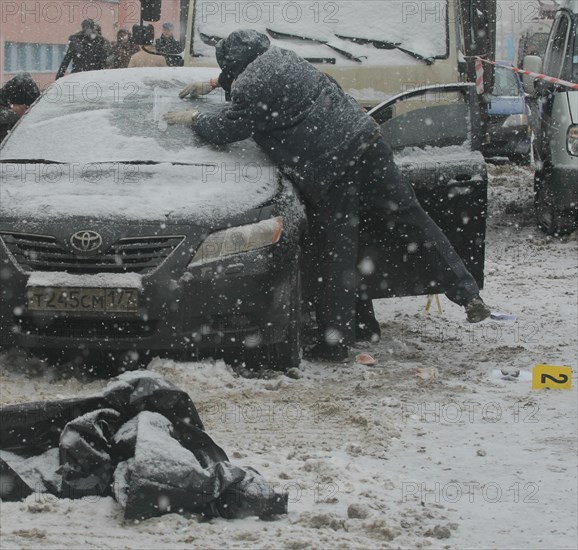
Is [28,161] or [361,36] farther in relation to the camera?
[361,36]

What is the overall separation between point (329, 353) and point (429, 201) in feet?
3.52

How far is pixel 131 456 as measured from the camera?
14.4ft

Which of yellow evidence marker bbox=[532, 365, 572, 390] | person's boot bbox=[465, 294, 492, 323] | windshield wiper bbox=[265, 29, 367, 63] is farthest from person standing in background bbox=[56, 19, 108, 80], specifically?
yellow evidence marker bbox=[532, 365, 572, 390]

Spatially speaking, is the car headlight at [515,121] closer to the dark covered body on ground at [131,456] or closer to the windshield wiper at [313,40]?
the windshield wiper at [313,40]

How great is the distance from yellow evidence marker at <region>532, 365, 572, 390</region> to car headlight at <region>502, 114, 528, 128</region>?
12024mm

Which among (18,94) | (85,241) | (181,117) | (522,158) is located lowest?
(522,158)

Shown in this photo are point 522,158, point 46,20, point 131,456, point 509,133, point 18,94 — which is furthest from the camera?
point 46,20

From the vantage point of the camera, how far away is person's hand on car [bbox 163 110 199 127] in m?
7.20

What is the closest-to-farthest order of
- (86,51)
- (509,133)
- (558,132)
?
(558,132) → (86,51) → (509,133)

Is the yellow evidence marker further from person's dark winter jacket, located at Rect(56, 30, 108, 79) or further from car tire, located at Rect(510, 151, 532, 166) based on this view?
car tire, located at Rect(510, 151, 532, 166)

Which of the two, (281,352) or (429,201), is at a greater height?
(429,201)

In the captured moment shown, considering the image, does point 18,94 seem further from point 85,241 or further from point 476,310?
point 476,310

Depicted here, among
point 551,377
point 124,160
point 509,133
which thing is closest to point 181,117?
point 124,160

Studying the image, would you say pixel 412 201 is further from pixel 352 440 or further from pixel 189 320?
pixel 352 440
